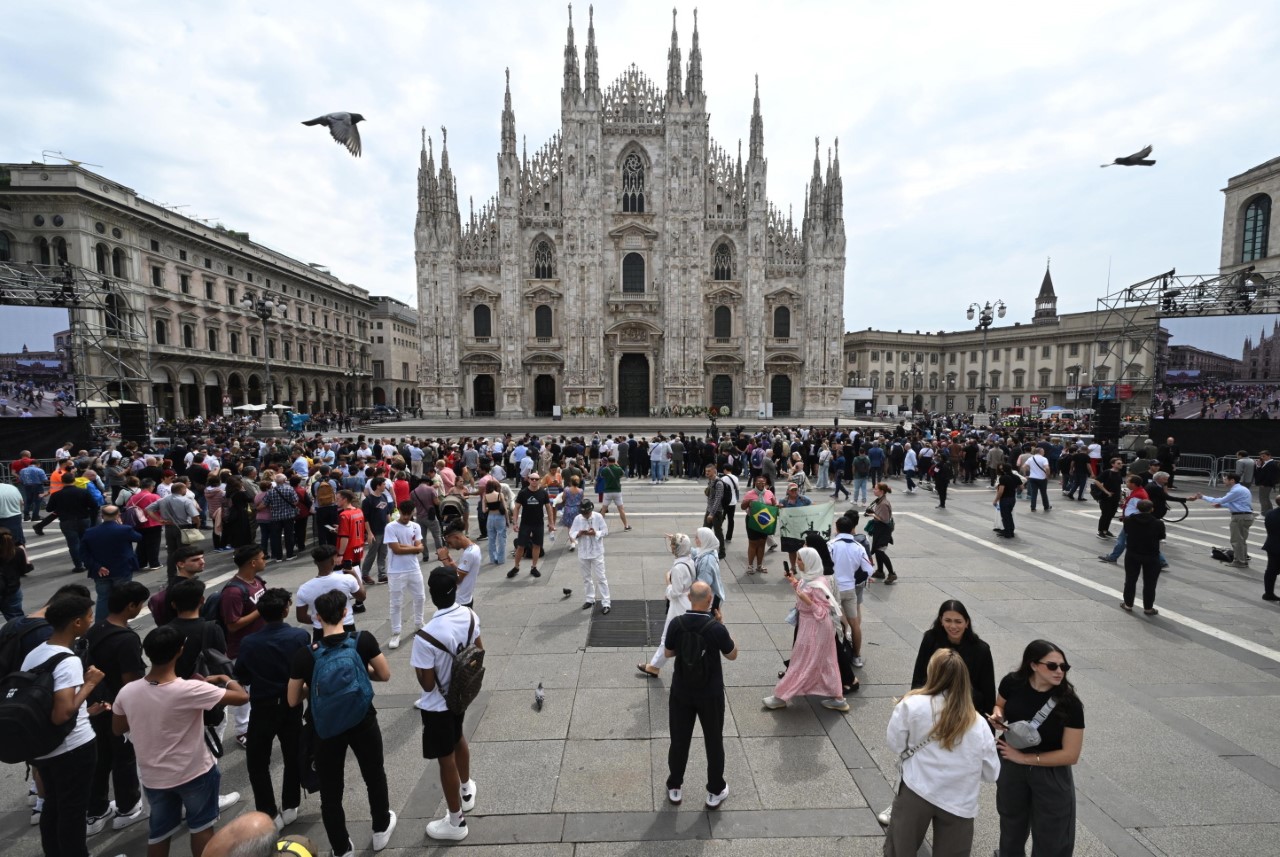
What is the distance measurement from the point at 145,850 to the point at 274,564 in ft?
21.8

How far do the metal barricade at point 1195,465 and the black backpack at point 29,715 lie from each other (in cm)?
2492

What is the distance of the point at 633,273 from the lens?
3809cm

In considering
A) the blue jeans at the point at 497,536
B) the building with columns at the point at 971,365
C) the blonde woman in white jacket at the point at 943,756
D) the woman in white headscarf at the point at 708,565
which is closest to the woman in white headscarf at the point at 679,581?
the woman in white headscarf at the point at 708,565

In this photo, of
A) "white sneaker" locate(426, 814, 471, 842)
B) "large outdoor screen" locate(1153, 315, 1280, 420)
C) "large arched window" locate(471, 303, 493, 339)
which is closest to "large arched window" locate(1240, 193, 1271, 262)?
"large outdoor screen" locate(1153, 315, 1280, 420)

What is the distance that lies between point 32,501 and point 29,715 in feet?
48.3

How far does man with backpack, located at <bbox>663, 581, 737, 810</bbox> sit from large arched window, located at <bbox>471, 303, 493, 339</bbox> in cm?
3692

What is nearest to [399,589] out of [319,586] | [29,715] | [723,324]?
[319,586]

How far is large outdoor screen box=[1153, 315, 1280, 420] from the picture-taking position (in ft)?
61.8

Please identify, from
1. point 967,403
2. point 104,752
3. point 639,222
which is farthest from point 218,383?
point 967,403

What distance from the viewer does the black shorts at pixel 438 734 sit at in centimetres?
338

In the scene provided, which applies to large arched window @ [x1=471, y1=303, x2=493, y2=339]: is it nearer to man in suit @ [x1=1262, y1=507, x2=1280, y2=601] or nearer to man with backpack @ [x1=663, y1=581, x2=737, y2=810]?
man in suit @ [x1=1262, y1=507, x2=1280, y2=601]

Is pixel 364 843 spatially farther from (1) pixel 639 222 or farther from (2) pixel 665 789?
(1) pixel 639 222

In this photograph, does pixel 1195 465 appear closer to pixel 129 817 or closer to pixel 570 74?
pixel 129 817

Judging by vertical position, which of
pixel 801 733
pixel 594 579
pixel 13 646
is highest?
pixel 13 646
